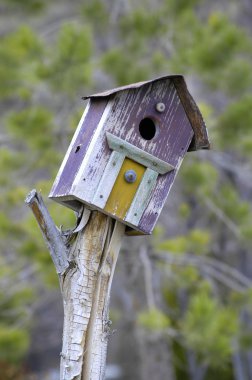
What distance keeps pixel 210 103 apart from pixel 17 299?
430 cm

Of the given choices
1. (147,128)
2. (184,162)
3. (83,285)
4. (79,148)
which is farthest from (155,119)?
(184,162)

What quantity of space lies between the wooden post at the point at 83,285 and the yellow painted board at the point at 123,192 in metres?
0.09

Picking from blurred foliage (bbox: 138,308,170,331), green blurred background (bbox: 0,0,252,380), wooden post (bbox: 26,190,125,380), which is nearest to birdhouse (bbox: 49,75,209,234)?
wooden post (bbox: 26,190,125,380)

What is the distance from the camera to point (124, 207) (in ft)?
9.27

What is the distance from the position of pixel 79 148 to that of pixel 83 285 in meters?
0.64

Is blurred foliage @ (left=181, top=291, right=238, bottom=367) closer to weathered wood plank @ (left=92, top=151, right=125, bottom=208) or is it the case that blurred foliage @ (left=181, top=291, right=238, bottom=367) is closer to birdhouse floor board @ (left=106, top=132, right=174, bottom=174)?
birdhouse floor board @ (left=106, top=132, right=174, bottom=174)

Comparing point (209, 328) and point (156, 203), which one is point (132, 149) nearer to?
point (156, 203)

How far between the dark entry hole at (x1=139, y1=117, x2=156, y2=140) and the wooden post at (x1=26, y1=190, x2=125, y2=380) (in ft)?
1.76

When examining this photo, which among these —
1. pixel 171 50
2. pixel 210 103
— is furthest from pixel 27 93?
pixel 210 103

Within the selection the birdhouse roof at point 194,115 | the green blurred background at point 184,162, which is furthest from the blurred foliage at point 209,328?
the birdhouse roof at point 194,115

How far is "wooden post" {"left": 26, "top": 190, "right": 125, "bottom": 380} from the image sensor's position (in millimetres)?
2686

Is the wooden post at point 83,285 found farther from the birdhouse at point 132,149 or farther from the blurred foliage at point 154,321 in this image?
the blurred foliage at point 154,321

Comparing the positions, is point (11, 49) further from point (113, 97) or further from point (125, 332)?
point (125, 332)

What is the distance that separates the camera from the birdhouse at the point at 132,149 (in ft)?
9.23
